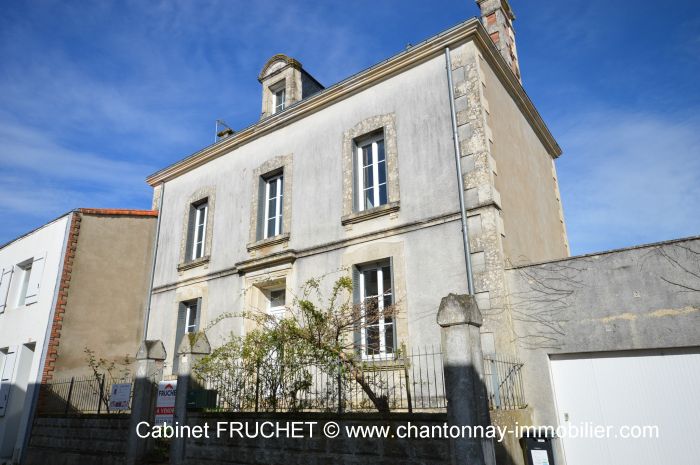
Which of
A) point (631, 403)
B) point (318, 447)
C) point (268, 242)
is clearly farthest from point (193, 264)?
point (631, 403)

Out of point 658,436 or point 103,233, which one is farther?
point 103,233

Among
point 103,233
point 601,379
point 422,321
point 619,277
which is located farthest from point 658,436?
point 103,233

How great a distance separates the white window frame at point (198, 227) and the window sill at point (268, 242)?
79.8 inches

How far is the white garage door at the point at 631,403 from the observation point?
6.39m

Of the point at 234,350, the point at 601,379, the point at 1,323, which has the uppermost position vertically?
the point at 1,323

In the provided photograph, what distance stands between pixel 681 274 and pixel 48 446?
12239 millimetres

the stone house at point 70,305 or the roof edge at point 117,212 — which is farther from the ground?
the roof edge at point 117,212

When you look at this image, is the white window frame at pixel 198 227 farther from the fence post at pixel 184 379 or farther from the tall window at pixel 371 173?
the tall window at pixel 371 173

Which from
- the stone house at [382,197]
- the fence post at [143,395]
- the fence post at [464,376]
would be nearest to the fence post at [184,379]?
the fence post at [143,395]

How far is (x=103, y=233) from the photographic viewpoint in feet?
44.5

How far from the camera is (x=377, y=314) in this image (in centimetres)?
855

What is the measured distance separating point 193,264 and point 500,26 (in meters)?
9.56

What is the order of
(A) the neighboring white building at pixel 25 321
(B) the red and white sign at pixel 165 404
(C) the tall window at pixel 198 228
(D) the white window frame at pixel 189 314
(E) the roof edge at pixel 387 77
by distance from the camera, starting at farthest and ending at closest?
1. (C) the tall window at pixel 198 228
2. (D) the white window frame at pixel 189 314
3. (A) the neighboring white building at pixel 25 321
4. (E) the roof edge at pixel 387 77
5. (B) the red and white sign at pixel 165 404

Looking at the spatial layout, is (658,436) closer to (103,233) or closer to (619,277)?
(619,277)
